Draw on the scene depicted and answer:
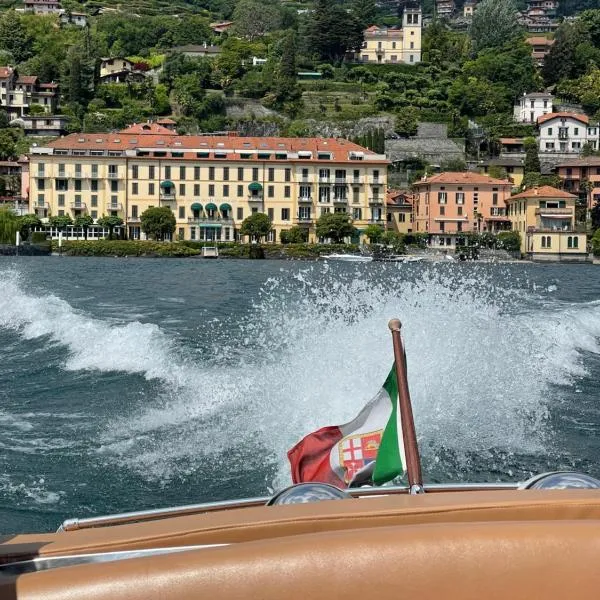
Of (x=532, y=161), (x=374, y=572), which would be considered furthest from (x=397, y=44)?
(x=374, y=572)

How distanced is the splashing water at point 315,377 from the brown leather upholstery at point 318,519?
808 cm

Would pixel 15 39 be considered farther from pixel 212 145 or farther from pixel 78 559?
pixel 78 559

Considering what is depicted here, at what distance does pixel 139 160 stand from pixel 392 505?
312 feet

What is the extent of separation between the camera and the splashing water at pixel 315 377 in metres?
13.5

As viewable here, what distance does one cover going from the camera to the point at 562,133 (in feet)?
402

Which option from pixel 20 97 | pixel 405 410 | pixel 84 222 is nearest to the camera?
pixel 405 410

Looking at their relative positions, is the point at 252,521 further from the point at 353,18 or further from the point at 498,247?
the point at 353,18

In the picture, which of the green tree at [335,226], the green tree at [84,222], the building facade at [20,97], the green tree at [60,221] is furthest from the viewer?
the building facade at [20,97]

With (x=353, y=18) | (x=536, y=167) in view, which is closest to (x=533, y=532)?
(x=536, y=167)

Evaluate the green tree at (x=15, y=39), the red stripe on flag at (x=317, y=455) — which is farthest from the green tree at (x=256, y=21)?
the red stripe on flag at (x=317, y=455)

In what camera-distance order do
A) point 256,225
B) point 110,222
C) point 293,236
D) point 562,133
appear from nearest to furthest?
1. point 256,225
2. point 110,222
3. point 293,236
4. point 562,133

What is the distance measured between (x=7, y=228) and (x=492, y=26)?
95.8 metres

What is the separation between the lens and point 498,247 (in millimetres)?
99562

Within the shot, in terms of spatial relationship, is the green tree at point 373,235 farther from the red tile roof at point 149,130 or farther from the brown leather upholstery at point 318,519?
the brown leather upholstery at point 318,519
